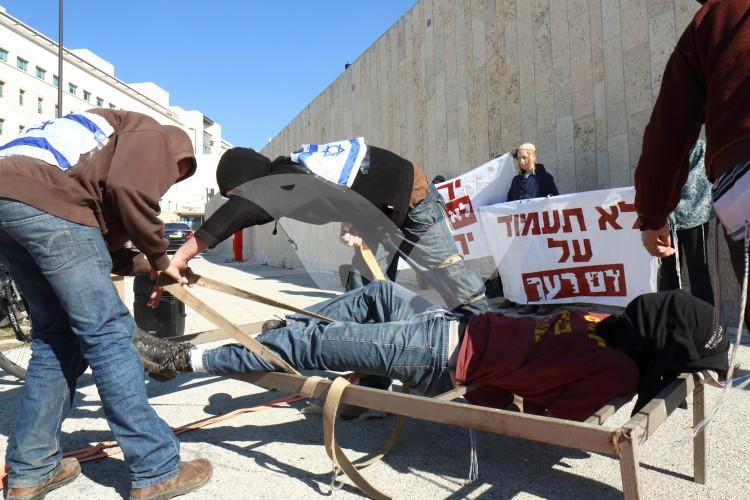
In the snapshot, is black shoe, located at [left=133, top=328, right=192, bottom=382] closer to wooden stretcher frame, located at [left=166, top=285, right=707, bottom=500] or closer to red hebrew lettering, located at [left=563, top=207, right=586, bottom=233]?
wooden stretcher frame, located at [left=166, top=285, right=707, bottom=500]

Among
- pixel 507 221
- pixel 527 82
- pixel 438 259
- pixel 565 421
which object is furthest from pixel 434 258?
pixel 527 82

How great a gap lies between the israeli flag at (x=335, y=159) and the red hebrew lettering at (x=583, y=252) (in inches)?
109

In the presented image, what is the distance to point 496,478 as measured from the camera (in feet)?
6.23

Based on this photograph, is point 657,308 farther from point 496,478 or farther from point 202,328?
point 202,328

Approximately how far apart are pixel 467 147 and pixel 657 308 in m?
6.07

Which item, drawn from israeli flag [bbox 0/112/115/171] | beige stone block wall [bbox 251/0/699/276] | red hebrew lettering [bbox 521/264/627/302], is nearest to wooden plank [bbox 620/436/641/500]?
beige stone block wall [bbox 251/0/699/276]

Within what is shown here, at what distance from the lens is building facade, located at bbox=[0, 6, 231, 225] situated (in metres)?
37.5

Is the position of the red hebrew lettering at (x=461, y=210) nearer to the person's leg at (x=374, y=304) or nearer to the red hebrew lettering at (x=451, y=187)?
the red hebrew lettering at (x=451, y=187)

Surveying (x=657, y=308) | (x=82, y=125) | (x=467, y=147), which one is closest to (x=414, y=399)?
(x=657, y=308)

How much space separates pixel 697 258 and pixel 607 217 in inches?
35.5

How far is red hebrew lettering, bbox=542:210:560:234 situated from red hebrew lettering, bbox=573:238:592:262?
21 cm

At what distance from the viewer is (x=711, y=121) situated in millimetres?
1170

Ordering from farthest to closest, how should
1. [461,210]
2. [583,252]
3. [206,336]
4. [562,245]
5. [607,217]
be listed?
1. [461,210]
2. [562,245]
3. [583,252]
4. [607,217]
5. [206,336]

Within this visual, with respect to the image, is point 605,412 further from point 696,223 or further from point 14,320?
point 14,320
